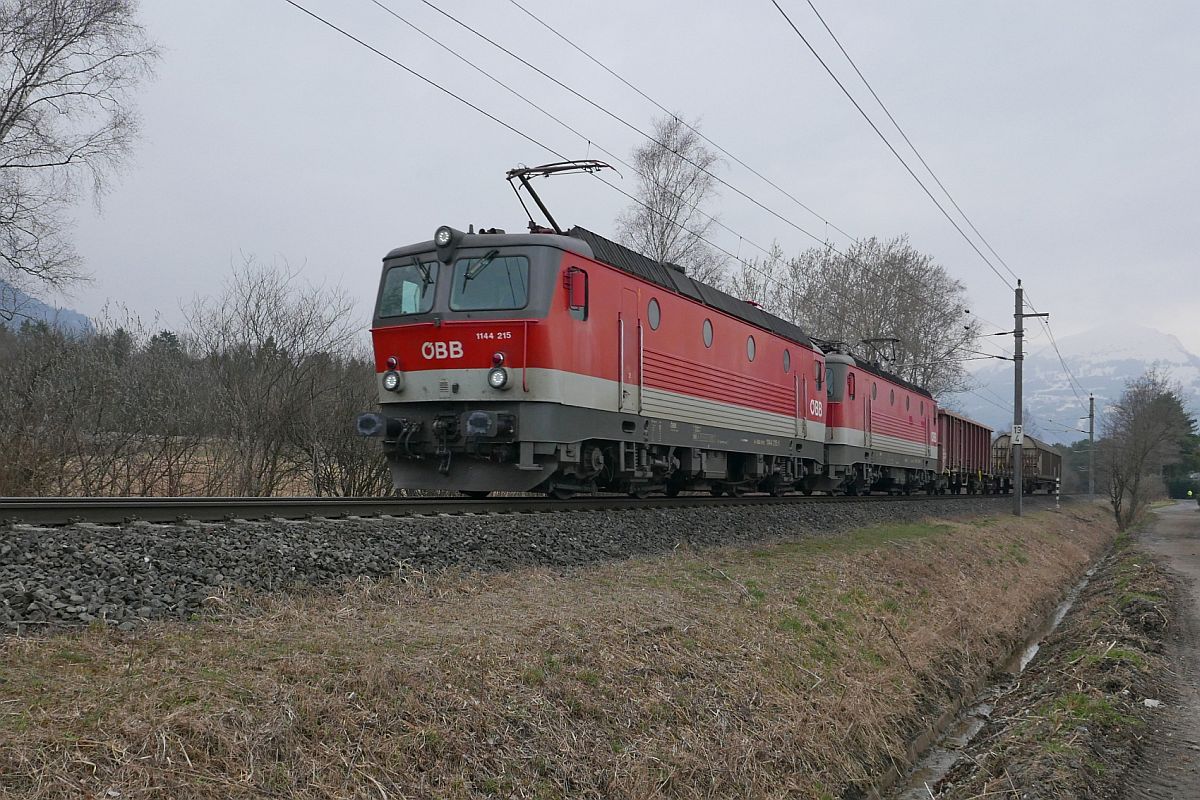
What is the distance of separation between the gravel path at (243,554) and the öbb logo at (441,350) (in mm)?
2353

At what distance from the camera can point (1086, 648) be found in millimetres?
10008

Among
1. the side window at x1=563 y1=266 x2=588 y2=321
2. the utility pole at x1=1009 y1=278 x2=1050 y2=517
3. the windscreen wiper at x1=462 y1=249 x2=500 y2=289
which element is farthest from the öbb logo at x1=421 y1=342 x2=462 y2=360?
the utility pole at x1=1009 y1=278 x2=1050 y2=517

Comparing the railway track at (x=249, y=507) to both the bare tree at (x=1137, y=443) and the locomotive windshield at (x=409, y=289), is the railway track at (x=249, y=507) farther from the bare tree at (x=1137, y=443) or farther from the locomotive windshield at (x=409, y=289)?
the bare tree at (x=1137, y=443)

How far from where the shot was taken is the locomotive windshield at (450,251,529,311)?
1067 cm

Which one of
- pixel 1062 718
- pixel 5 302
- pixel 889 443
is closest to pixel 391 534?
pixel 1062 718

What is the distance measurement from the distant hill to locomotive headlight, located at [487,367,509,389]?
9.16m

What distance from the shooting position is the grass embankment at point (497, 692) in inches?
145

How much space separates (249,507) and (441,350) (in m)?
3.47

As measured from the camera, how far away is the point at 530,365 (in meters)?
10.4

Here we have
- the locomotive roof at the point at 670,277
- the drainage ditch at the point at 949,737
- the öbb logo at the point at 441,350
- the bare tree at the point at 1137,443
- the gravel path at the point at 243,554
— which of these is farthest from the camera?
the bare tree at the point at 1137,443

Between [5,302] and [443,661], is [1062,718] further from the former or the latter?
[5,302]

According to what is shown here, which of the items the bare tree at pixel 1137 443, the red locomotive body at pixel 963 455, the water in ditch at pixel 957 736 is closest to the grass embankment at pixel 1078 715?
the water in ditch at pixel 957 736

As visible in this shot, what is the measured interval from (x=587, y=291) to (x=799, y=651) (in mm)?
5262

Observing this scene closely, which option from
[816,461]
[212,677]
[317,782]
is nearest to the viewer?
[317,782]
